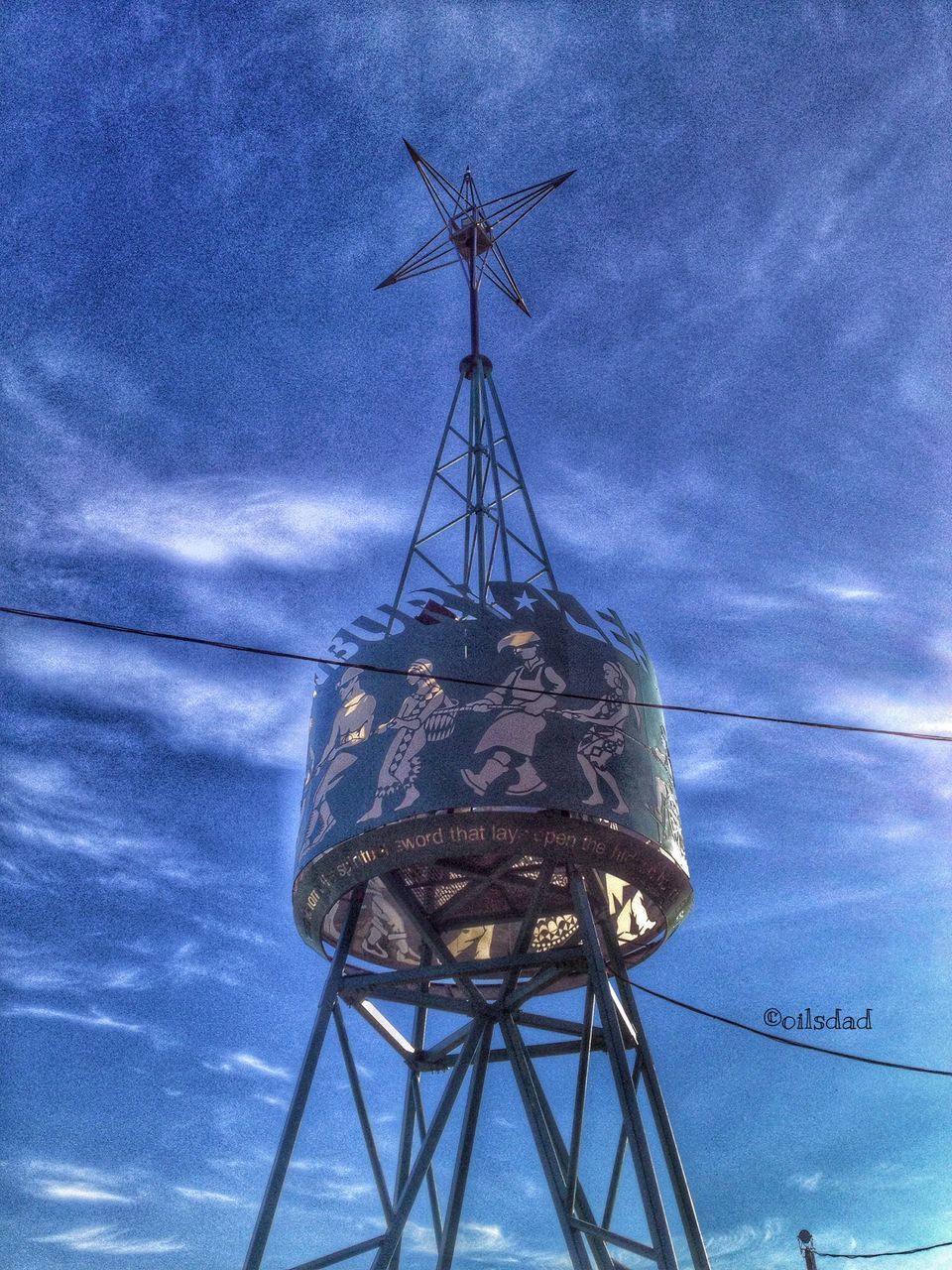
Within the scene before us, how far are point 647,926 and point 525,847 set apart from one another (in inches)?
148

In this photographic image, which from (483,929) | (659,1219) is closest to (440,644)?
(483,929)

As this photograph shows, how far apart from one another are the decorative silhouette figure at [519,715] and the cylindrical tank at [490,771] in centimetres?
2

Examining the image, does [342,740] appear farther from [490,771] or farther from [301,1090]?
[301,1090]

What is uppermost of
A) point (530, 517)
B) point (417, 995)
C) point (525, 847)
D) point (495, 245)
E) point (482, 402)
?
point (495, 245)

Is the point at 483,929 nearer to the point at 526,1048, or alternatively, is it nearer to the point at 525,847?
the point at 526,1048

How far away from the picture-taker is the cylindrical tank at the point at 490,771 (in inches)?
577

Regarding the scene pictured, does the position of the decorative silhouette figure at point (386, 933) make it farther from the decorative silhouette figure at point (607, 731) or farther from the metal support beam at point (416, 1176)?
the decorative silhouette figure at point (607, 731)

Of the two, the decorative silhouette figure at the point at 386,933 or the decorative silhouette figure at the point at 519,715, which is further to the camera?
the decorative silhouette figure at the point at 386,933

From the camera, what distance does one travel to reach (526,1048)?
56.1 ft

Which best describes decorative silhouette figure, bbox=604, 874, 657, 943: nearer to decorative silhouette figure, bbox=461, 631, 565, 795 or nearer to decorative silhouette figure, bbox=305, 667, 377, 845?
decorative silhouette figure, bbox=461, 631, 565, 795

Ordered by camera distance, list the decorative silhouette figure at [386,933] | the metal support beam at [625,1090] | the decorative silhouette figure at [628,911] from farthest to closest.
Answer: the decorative silhouette figure at [386,933]
the decorative silhouette figure at [628,911]
the metal support beam at [625,1090]

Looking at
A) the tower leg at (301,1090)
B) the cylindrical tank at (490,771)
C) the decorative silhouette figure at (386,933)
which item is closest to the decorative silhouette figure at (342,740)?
the cylindrical tank at (490,771)

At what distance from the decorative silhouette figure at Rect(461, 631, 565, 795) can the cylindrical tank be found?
0.07 feet

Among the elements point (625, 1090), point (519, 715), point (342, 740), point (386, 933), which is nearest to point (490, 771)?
point (519, 715)
